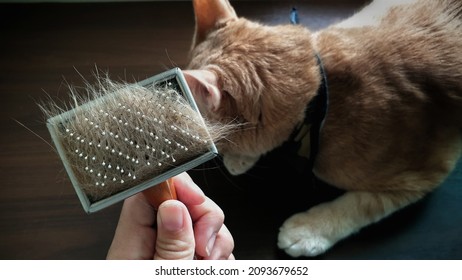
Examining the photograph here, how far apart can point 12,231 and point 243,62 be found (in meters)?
0.62

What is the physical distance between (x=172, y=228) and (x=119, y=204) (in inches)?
15.5

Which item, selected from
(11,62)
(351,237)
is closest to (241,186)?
(351,237)

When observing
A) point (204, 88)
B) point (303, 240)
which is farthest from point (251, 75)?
point (303, 240)

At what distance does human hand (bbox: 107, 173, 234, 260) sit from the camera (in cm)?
53

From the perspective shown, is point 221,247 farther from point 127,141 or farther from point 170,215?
point 127,141

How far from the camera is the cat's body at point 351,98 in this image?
67cm

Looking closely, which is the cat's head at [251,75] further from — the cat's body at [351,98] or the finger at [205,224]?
the finger at [205,224]

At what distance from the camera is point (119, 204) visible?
886mm

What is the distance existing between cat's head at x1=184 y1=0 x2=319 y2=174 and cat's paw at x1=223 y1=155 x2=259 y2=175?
2.9 inches

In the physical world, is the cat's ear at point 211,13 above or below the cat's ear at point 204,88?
above

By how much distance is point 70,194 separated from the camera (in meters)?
0.89

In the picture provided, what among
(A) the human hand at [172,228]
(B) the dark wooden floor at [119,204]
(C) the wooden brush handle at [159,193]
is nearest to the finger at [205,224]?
(A) the human hand at [172,228]

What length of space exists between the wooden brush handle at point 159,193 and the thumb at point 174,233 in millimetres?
10

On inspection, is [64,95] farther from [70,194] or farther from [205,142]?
[205,142]
